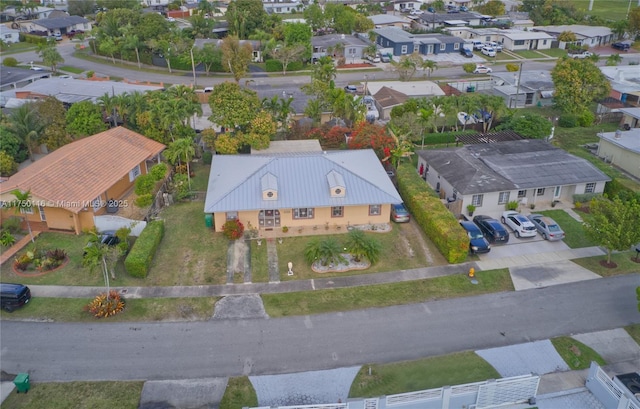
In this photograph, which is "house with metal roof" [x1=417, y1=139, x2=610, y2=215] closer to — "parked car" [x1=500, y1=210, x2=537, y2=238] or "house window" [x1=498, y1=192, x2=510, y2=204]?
"house window" [x1=498, y1=192, x2=510, y2=204]

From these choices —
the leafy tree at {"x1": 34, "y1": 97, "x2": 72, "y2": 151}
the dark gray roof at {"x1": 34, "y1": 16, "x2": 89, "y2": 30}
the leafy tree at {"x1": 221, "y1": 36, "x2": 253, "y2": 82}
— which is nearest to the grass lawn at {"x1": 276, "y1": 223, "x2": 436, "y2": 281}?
the leafy tree at {"x1": 34, "y1": 97, "x2": 72, "y2": 151}

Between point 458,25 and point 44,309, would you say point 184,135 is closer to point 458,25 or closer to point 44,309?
point 44,309

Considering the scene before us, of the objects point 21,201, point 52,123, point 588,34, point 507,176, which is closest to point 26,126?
point 52,123

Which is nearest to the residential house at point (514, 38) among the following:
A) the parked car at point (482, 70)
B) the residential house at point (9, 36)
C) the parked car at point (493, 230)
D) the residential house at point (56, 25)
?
the parked car at point (482, 70)

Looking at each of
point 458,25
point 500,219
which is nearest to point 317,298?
point 500,219

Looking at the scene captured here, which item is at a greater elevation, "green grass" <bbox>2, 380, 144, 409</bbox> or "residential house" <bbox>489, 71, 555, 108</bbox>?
"residential house" <bbox>489, 71, 555, 108</bbox>

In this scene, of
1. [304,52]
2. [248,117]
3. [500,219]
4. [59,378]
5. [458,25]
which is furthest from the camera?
[458,25]
